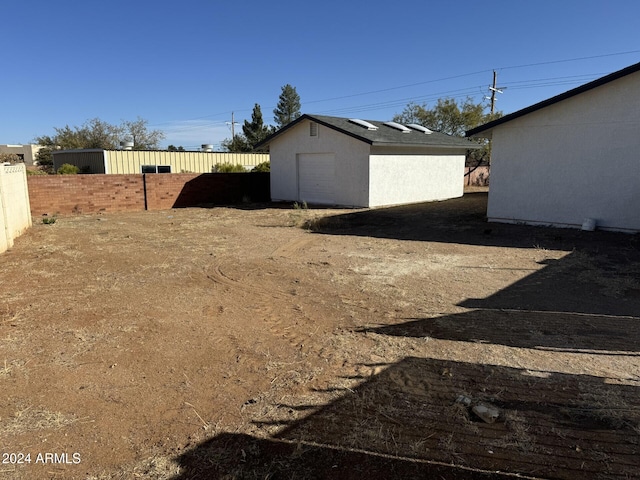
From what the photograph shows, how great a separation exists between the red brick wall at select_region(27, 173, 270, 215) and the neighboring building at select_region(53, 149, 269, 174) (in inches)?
496

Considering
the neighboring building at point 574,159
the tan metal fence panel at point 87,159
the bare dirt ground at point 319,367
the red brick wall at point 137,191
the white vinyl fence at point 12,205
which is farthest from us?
the tan metal fence panel at point 87,159

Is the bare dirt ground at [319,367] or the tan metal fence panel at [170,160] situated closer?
the bare dirt ground at [319,367]

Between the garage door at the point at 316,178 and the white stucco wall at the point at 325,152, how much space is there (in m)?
0.21

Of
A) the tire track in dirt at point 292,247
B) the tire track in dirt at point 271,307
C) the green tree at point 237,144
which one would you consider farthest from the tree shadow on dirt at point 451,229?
the green tree at point 237,144

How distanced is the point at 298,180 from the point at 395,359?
17426 millimetres

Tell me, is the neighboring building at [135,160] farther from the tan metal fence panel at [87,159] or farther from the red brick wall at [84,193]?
the red brick wall at [84,193]

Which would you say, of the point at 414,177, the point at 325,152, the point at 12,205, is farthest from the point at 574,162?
the point at 12,205

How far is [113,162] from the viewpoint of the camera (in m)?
30.7

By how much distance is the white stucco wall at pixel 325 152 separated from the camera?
60.5 ft

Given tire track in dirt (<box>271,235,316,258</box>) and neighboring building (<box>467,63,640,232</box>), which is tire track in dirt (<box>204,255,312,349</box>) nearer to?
tire track in dirt (<box>271,235,316,258</box>)

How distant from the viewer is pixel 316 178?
20.4m

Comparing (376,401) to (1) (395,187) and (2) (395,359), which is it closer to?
(2) (395,359)

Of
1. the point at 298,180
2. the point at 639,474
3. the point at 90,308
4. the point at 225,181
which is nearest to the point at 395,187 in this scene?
the point at 298,180

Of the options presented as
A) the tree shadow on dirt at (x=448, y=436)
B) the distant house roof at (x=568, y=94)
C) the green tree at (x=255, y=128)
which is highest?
the green tree at (x=255, y=128)
